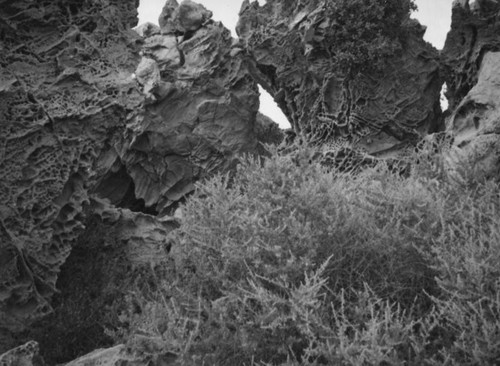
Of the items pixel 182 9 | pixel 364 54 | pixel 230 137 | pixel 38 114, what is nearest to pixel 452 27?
pixel 364 54

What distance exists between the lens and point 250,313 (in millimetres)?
4910

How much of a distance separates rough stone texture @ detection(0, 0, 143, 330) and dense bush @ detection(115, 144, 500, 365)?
54.7 inches

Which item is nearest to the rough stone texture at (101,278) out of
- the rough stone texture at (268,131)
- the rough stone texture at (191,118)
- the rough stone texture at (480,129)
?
the rough stone texture at (480,129)

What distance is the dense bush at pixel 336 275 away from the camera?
14.1ft

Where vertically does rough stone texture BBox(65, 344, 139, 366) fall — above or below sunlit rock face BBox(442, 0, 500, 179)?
below

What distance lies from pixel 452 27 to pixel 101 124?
8.64m

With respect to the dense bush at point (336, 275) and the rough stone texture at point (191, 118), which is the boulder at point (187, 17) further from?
the dense bush at point (336, 275)

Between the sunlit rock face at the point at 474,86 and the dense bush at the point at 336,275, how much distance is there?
0.87m

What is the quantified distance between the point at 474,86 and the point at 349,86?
353cm

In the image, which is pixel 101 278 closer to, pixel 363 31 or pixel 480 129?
pixel 480 129

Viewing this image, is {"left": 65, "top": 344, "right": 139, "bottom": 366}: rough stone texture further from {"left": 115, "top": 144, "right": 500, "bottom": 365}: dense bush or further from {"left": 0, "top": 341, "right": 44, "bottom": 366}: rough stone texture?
{"left": 0, "top": 341, "right": 44, "bottom": 366}: rough stone texture

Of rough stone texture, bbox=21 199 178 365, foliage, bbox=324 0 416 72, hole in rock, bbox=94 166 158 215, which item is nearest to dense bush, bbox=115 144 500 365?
rough stone texture, bbox=21 199 178 365

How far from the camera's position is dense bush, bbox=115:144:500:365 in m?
4.29

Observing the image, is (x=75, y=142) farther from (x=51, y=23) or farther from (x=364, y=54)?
(x=364, y=54)
